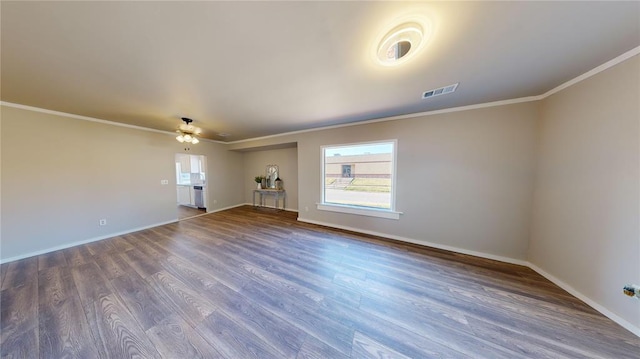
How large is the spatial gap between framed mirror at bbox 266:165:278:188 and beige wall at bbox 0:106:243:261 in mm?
2409

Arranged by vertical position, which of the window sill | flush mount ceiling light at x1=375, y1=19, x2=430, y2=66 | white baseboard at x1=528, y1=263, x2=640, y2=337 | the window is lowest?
white baseboard at x1=528, y1=263, x2=640, y2=337

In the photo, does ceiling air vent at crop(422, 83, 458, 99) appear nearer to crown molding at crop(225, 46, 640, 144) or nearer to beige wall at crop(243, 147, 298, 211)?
crown molding at crop(225, 46, 640, 144)

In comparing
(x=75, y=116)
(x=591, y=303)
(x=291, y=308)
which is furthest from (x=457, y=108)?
(x=75, y=116)

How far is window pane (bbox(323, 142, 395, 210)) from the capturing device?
3.39 m

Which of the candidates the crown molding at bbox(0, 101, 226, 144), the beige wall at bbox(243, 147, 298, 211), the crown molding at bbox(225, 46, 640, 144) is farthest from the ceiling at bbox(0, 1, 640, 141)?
the beige wall at bbox(243, 147, 298, 211)

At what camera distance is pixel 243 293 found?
6.14ft

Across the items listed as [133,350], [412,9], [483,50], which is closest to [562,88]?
[483,50]

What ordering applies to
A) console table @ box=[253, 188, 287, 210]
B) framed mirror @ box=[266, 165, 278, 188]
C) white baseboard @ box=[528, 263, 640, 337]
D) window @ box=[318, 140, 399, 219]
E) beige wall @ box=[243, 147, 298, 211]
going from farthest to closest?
framed mirror @ box=[266, 165, 278, 188]
console table @ box=[253, 188, 287, 210]
beige wall @ box=[243, 147, 298, 211]
window @ box=[318, 140, 399, 219]
white baseboard @ box=[528, 263, 640, 337]

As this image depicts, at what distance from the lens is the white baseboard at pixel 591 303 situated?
143cm

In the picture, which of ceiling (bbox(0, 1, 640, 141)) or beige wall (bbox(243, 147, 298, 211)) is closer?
ceiling (bbox(0, 1, 640, 141))

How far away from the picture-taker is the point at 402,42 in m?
1.43

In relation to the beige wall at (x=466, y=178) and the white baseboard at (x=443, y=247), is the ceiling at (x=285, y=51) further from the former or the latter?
the white baseboard at (x=443, y=247)

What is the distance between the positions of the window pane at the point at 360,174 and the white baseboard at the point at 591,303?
2032 mm

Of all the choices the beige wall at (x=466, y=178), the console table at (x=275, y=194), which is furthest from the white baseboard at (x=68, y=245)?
the beige wall at (x=466, y=178)
